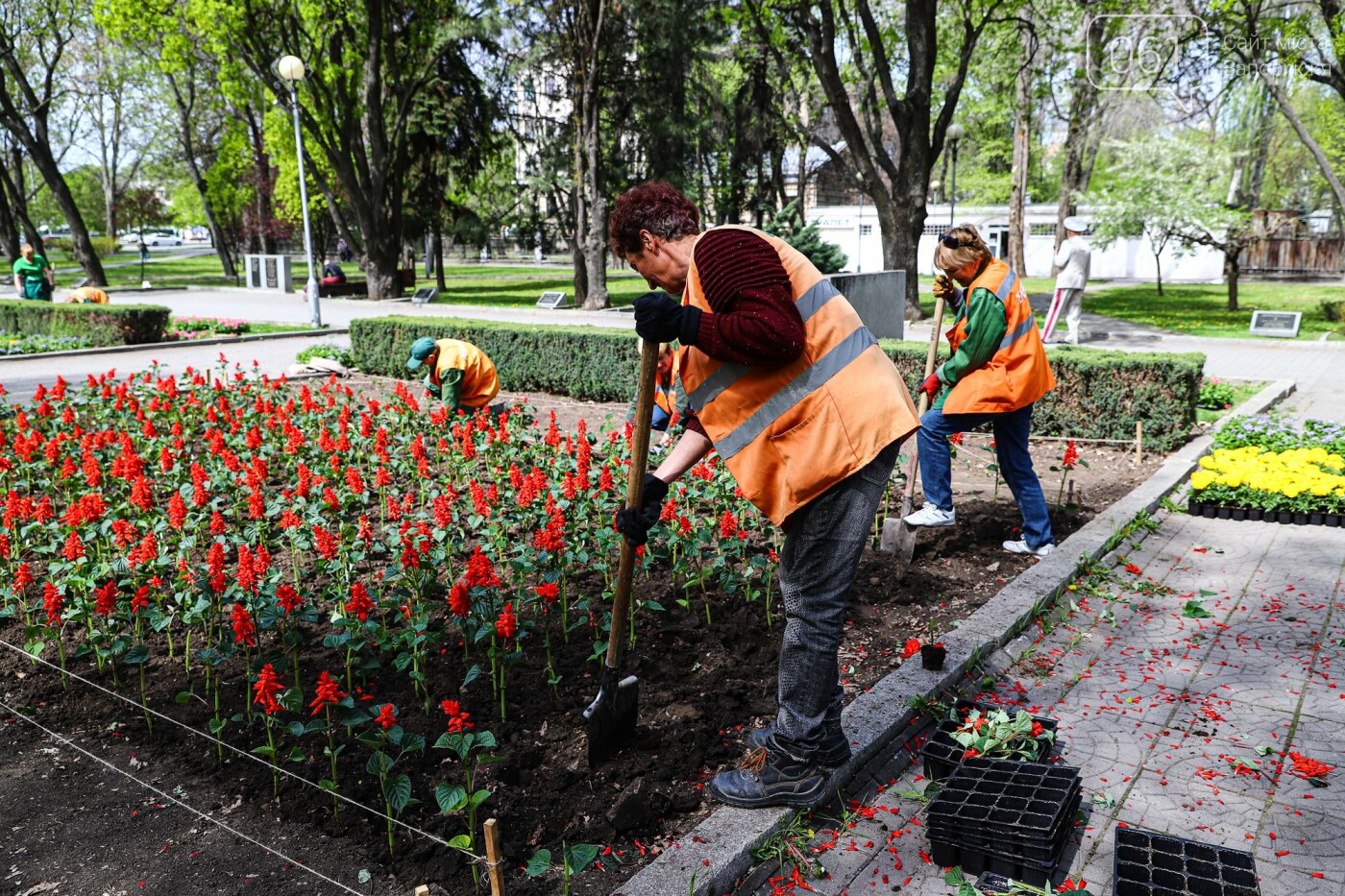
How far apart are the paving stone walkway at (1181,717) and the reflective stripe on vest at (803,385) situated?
1236mm

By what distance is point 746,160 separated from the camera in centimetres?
2973

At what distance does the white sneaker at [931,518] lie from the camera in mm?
5387

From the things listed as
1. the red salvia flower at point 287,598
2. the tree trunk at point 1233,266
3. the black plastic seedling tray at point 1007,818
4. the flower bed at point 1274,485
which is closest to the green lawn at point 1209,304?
the tree trunk at point 1233,266

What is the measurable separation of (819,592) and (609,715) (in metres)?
0.86

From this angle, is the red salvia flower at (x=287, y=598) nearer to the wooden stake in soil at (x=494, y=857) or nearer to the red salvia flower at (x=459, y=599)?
the red salvia flower at (x=459, y=599)

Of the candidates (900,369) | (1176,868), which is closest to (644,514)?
(1176,868)

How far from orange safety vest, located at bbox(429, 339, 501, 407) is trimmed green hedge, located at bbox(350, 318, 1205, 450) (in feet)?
7.56

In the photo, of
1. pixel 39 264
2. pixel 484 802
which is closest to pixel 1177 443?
pixel 484 802

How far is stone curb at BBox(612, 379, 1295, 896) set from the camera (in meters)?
2.62

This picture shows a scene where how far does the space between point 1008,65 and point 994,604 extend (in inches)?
797

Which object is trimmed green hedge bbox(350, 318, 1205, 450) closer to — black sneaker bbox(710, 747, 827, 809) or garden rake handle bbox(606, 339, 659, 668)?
black sneaker bbox(710, 747, 827, 809)

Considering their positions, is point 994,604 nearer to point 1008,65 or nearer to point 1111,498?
→ point 1111,498

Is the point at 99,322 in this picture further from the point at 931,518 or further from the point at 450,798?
the point at 450,798

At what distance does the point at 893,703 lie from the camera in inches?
139
